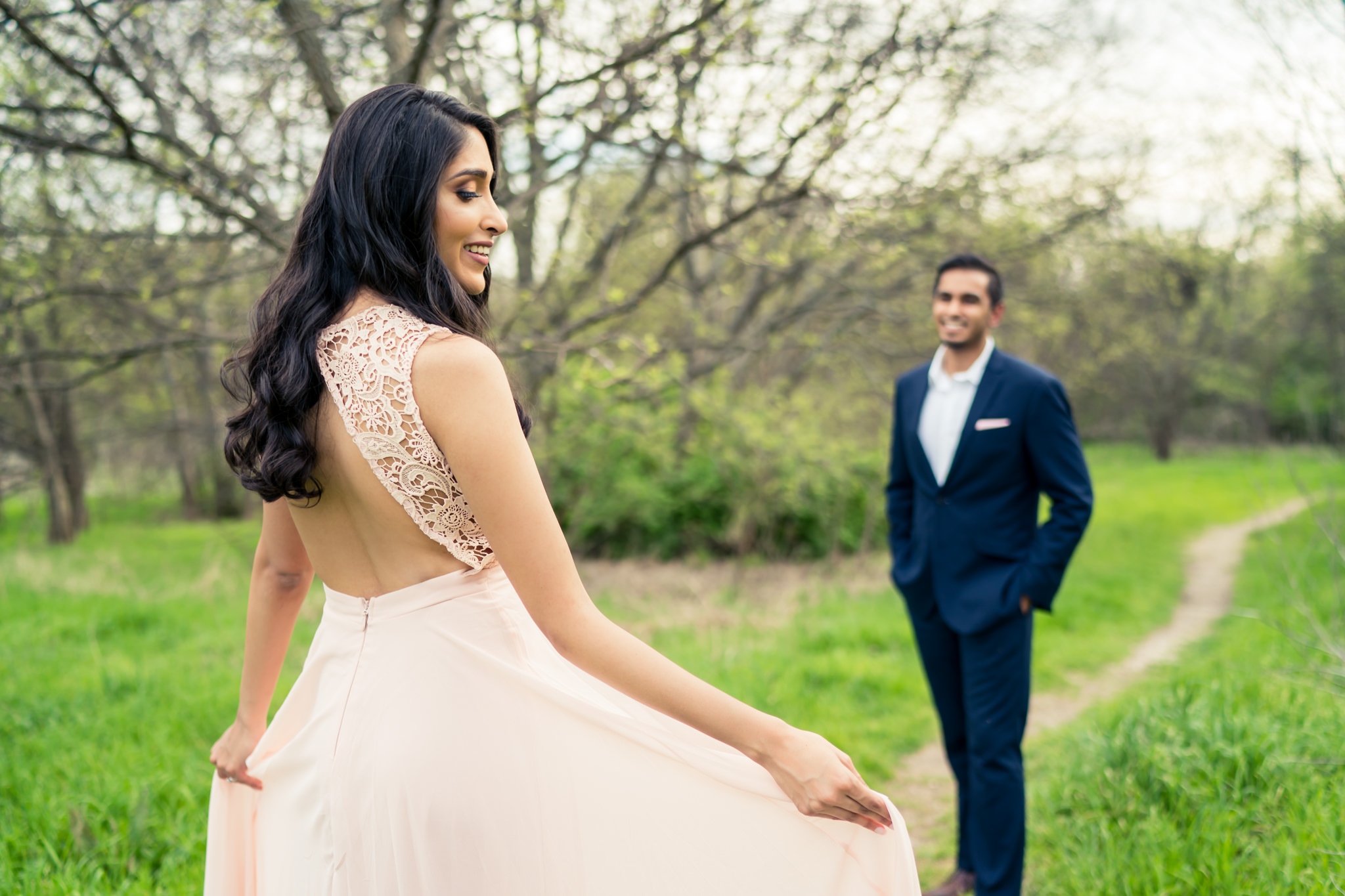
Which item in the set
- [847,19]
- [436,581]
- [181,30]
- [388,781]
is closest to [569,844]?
[388,781]

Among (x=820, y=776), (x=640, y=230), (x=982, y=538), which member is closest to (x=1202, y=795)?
(x=982, y=538)

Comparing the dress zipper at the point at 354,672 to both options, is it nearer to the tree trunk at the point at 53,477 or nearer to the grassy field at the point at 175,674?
the grassy field at the point at 175,674

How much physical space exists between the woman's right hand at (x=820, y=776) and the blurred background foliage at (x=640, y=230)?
3.32 m

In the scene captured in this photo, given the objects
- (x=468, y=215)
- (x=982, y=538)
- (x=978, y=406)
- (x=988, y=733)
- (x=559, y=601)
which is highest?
(x=468, y=215)

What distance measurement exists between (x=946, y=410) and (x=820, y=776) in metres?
2.38

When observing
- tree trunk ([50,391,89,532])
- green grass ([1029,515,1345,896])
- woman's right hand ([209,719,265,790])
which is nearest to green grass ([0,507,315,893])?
woman's right hand ([209,719,265,790])

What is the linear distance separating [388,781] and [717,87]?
6.51 meters

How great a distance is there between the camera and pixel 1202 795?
11.1ft

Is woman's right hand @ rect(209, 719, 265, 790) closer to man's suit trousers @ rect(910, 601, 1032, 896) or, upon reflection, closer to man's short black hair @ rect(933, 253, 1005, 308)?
man's suit trousers @ rect(910, 601, 1032, 896)

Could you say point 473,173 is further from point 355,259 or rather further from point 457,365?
point 457,365

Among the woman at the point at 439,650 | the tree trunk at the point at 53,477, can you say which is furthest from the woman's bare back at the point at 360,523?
the tree trunk at the point at 53,477

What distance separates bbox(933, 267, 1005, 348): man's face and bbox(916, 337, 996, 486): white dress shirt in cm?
8

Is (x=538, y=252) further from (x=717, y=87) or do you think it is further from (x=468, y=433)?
(x=468, y=433)

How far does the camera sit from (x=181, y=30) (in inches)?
254
